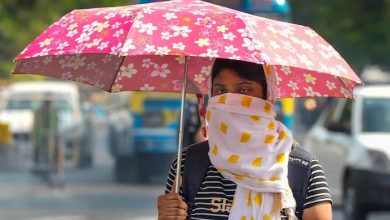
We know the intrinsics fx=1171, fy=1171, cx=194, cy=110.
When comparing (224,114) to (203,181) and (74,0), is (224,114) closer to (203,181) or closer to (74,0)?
(203,181)

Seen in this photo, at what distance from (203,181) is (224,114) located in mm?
233

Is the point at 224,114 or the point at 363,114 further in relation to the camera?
the point at 363,114

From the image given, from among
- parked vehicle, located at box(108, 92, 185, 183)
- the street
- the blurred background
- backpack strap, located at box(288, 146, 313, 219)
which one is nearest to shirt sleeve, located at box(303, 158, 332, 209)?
backpack strap, located at box(288, 146, 313, 219)

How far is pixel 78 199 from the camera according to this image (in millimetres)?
18125

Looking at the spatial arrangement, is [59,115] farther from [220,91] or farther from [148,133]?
[220,91]

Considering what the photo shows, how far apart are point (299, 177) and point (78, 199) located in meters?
14.5

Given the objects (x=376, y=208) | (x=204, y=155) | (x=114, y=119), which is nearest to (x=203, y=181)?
(x=204, y=155)

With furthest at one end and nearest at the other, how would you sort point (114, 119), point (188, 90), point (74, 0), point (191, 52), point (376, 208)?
point (114, 119) → point (74, 0) → point (376, 208) → point (188, 90) → point (191, 52)

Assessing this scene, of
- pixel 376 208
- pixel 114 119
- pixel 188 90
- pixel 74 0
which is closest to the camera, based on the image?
pixel 188 90

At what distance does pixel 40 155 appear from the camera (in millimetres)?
21047

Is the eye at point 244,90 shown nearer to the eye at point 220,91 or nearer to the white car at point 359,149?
the eye at point 220,91

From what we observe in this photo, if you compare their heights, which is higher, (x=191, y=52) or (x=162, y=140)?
(x=191, y=52)

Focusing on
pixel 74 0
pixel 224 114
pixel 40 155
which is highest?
pixel 224 114

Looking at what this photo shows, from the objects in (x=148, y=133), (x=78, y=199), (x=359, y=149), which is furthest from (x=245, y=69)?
(x=148, y=133)
